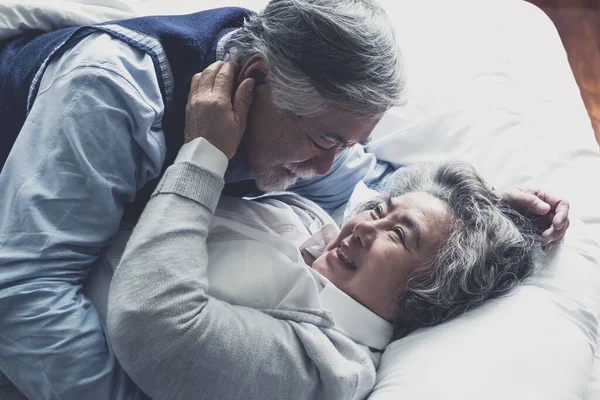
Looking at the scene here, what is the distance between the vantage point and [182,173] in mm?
1004

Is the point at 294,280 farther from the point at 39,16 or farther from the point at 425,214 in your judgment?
the point at 39,16

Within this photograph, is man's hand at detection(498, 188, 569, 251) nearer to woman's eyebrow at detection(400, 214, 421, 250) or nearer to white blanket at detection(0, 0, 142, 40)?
woman's eyebrow at detection(400, 214, 421, 250)

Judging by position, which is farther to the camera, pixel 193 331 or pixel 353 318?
pixel 353 318

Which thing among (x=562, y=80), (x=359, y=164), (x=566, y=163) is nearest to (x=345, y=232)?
(x=359, y=164)

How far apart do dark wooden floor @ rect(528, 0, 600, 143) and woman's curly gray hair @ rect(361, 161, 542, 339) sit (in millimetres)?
1228

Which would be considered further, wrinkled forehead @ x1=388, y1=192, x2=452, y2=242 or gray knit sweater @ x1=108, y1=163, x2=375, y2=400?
wrinkled forehead @ x1=388, y1=192, x2=452, y2=242

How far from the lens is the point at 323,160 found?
121cm

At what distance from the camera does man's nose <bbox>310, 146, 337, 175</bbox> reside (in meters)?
1.19

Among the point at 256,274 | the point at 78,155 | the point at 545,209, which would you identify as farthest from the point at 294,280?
the point at 545,209

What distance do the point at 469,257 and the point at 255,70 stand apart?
0.52m

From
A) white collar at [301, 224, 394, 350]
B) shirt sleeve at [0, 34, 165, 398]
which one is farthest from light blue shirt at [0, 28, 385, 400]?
white collar at [301, 224, 394, 350]

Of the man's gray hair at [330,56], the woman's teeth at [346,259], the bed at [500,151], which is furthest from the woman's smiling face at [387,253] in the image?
the man's gray hair at [330,56]

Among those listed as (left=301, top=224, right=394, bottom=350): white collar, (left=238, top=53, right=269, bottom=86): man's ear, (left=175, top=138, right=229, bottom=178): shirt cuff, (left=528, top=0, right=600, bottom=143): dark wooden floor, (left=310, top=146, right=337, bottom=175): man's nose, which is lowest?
(left=528, top=0, right=600, bottom=143): dark wooden floor

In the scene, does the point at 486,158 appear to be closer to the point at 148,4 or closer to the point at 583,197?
the point at 583,197
